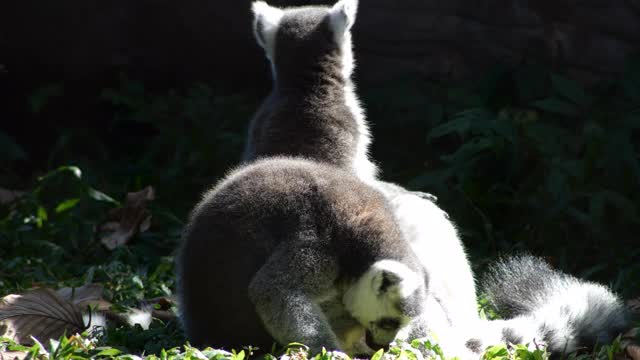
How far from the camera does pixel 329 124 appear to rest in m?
5.95

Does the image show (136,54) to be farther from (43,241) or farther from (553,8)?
(553,8)

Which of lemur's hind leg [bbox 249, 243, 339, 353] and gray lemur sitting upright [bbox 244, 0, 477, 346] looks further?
gray lemur sitting upright [bbox 244, 0, 477, 346]

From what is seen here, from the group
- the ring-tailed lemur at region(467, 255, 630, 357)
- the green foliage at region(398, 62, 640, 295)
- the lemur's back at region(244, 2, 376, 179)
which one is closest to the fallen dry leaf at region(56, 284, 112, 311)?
the lemur's back at region(244, 2, 376, 179)

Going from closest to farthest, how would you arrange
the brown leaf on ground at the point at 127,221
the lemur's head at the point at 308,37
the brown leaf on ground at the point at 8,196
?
the lemur's head at the point at 308,37 → the brown leaf on ground at the point at 127,221 → the brown leaf on ground at the point at 8,196

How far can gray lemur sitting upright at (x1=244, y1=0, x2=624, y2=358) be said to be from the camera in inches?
189

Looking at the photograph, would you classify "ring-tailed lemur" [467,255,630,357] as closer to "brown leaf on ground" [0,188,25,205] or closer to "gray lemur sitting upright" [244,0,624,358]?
"gray lemur sitting upright" [244,0,624,358]

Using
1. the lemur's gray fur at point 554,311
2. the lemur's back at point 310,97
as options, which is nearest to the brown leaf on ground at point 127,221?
the lemur's back at point 310,97

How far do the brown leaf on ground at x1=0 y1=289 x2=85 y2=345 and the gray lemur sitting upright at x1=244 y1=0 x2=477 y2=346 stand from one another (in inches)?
55.3

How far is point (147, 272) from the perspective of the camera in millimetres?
6715

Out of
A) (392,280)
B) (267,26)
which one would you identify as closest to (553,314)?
(392,280)

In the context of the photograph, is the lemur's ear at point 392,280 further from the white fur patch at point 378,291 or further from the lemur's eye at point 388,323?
the lemur's eye at point 388,323

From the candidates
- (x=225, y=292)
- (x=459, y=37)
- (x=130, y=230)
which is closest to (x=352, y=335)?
(x=225, y=292)

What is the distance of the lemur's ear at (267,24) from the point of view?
6.50 metres

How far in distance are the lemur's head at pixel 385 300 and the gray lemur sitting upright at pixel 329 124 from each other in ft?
2.17
